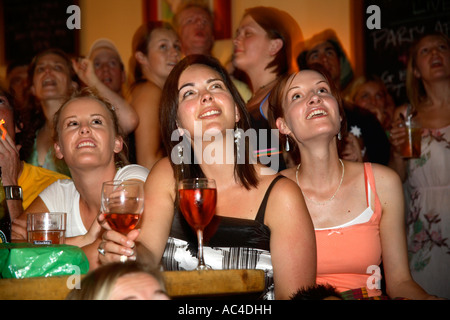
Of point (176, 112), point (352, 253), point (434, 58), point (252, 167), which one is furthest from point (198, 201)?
point (434, 58)

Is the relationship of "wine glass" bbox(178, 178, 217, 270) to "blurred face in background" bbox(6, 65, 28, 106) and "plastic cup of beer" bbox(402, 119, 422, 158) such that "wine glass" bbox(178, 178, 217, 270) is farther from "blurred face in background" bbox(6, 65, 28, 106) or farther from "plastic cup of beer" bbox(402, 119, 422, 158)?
"blurred face in background" bbox(6, 65, 28, 106)

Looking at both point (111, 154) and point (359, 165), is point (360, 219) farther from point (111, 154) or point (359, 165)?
point (111, 154)

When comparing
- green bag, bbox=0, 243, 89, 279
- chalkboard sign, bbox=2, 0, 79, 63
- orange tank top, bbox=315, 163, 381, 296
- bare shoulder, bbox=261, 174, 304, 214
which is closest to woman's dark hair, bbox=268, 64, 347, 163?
orange tank top, bbox=315, 163, 381, 296

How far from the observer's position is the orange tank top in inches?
89.3

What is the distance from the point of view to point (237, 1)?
4973 mm

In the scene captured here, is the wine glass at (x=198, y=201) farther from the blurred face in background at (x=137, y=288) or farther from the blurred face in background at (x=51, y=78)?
the blurred face in background at (x=51, y=78)

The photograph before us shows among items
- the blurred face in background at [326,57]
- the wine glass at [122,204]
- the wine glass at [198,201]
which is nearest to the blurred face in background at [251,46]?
the blurred face in background at [326,57]

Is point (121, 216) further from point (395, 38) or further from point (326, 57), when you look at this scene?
point (395, 38)

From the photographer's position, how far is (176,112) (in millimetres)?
2281

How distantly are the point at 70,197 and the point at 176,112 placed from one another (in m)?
0.77

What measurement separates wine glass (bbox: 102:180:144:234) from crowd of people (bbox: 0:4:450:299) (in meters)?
0.03

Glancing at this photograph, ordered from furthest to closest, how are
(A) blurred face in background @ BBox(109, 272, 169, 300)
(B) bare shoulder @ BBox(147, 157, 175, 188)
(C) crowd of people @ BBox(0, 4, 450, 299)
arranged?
(B) bare shoulder @ BBox(147, 157, 175, 188), (C) crowd of people @ BBox(0, 4, 450, 299), (A) blurred face in background @ BBox(109, 272, 169, 300)

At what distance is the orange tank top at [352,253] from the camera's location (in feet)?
7.44
